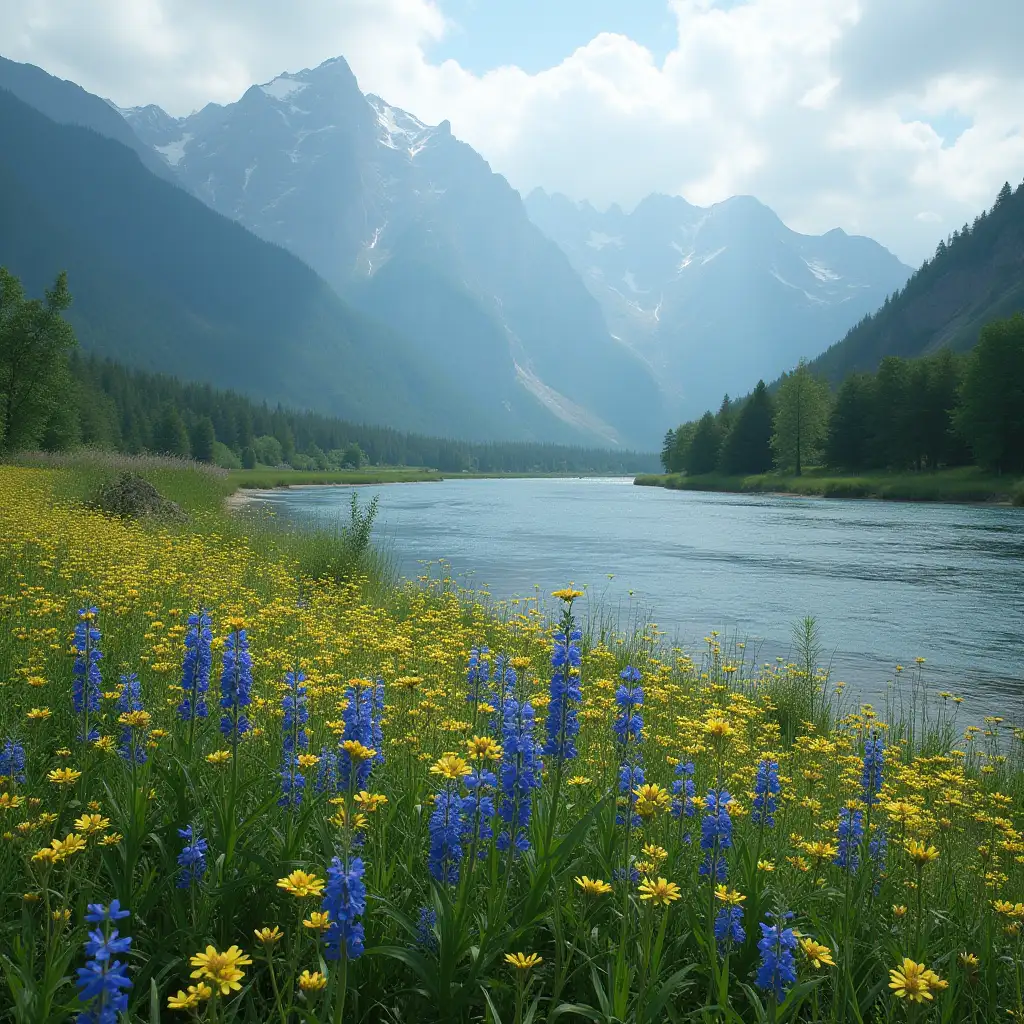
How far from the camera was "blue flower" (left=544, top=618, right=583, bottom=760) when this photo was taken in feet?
10.2

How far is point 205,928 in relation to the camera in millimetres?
2822

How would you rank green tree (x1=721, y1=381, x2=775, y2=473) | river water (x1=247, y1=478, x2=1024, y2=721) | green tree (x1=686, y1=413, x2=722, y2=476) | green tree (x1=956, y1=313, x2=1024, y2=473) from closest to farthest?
river water (x1=247, y1=478, x2=1024, y2=721) < green tree (x1=956, y1=313, x2=1024, y2=473) < green tree (x1=721, y1=381, x2=775, y2=473) < green tree (x1=686, y1=413, x2=722, y2=476)

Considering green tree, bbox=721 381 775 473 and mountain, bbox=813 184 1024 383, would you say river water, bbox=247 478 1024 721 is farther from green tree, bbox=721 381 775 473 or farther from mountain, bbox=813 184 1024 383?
mountain, bbox=813 184 1024 383

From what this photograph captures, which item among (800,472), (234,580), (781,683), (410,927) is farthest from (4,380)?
(800,472)

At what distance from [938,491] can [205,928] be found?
68.5 meters

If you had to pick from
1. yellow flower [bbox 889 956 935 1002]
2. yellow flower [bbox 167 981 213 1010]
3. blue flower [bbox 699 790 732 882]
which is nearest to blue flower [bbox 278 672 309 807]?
yellow flower [bbox 167 981 213 1010]

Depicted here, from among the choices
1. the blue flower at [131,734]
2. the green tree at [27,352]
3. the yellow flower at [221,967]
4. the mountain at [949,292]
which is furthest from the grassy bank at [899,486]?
the mountain at [949,292]

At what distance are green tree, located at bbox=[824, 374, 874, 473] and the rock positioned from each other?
235ft

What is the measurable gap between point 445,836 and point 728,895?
1.21 meters

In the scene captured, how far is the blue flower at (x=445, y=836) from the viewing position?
2.70 metres

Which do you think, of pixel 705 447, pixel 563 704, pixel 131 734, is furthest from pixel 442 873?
pixel 705 447

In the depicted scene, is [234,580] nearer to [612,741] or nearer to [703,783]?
[612,741]

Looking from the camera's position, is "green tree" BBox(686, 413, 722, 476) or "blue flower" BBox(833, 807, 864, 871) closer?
"blue flower" BBox(833, 807, 864, 871)

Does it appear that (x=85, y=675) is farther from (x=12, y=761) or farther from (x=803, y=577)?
(x=803, y=577)
